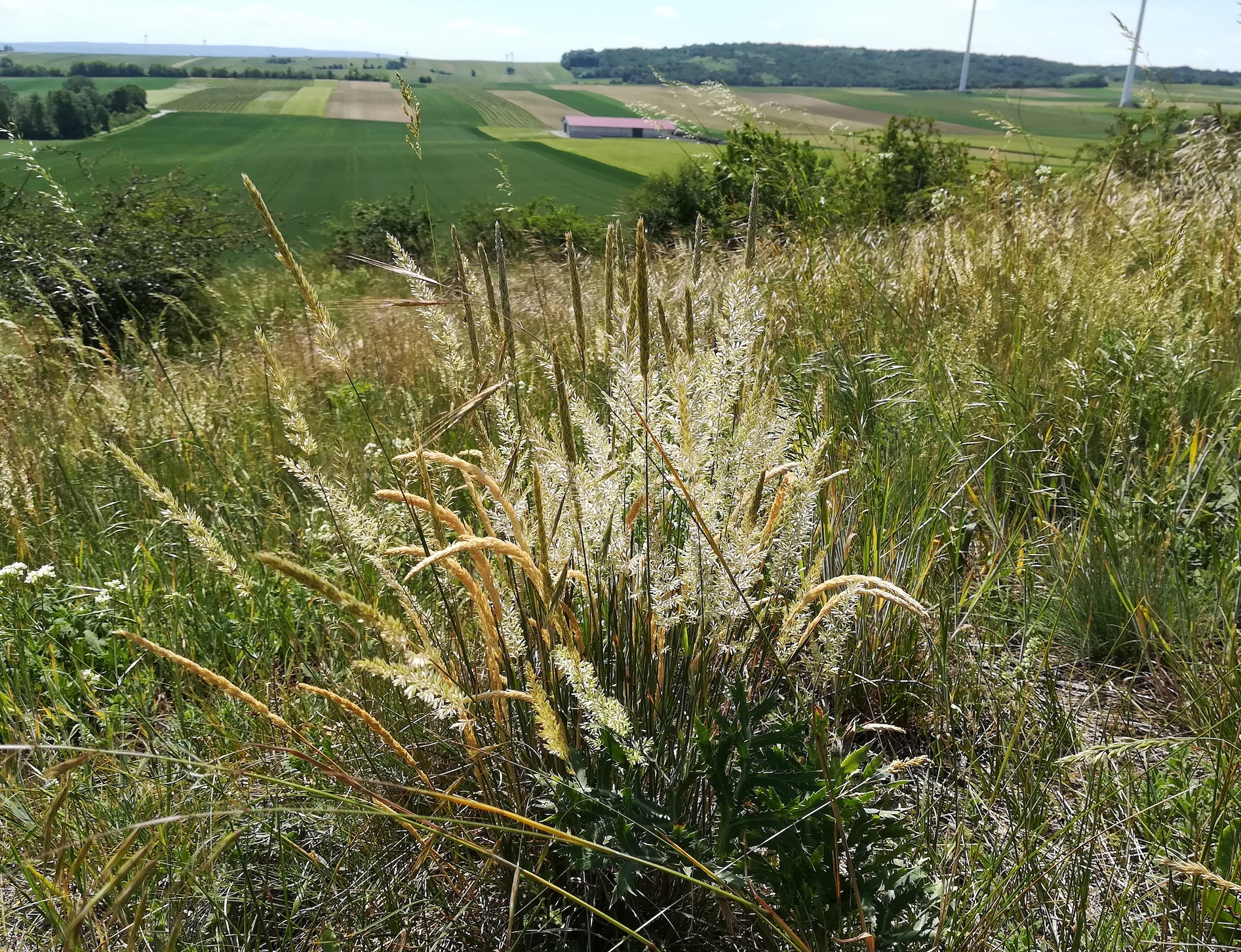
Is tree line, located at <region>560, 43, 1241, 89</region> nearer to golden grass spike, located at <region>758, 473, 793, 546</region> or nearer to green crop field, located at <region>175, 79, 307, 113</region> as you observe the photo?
green crop field, located at <region>175, 79, 307, 113</region>

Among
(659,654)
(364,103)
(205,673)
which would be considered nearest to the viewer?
(205,673)

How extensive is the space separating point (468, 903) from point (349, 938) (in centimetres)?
20

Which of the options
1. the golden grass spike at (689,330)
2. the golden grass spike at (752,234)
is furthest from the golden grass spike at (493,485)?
the golden grass spike at (752,234)

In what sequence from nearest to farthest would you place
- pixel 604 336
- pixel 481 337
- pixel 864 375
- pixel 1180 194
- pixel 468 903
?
pixel 468 903 < pixel 604 336 < pixel 481 337 < pixel 864 375 < pixel 1180 194

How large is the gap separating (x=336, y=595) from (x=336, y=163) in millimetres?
49621

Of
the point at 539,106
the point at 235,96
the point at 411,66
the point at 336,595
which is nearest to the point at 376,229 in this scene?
the point at 336,595

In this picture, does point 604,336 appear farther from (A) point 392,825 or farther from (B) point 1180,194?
(B) point 1180,194

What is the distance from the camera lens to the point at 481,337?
2.35 meters

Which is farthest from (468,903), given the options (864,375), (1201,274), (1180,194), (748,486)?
(1180,194)

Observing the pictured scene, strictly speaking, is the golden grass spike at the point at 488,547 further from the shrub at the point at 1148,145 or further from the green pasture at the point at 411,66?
the green pasture at the point at 411,66

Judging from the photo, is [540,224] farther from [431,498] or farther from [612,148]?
[612,148]

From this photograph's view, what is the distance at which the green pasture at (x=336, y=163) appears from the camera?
114 feet

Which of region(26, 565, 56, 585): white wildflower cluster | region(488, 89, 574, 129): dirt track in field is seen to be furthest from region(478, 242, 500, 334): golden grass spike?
region(488, 89, 574, 129): dirt track in field

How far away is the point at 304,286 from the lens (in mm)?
1088
